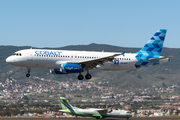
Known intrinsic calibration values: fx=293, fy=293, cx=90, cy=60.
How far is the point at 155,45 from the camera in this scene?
67.3m

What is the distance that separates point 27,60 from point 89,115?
2967 centimetres

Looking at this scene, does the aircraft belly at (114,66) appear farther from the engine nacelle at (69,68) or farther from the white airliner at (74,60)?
the engine nacelle at (69,68)

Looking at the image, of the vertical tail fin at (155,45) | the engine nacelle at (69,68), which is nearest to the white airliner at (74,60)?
the engine nacelle at (69,68)

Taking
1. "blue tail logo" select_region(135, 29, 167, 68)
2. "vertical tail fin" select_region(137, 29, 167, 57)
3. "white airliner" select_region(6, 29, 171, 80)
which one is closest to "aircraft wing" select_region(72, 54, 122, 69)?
"white airliner" select_region(6, 29, 171, 80)

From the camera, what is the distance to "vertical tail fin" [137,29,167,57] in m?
66.0

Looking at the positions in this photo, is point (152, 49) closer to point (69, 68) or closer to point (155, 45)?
point (155, 45)

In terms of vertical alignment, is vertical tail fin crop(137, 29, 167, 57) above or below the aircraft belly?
above

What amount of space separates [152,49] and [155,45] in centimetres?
144

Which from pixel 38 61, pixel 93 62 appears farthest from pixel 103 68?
pixel 38 61

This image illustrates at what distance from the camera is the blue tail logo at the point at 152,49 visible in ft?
205

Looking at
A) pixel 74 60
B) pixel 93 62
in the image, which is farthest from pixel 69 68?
pixel 93 62

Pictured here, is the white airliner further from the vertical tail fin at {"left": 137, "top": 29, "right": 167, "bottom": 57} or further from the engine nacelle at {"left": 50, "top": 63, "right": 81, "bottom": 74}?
the vertical tail fin at {"left": 137, "top": 29, "right": 167, "bottom": 57}

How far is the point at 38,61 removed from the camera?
54.9m

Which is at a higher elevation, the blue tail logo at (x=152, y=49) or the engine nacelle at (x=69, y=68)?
the blue tail logo at (x=152, y=49)
